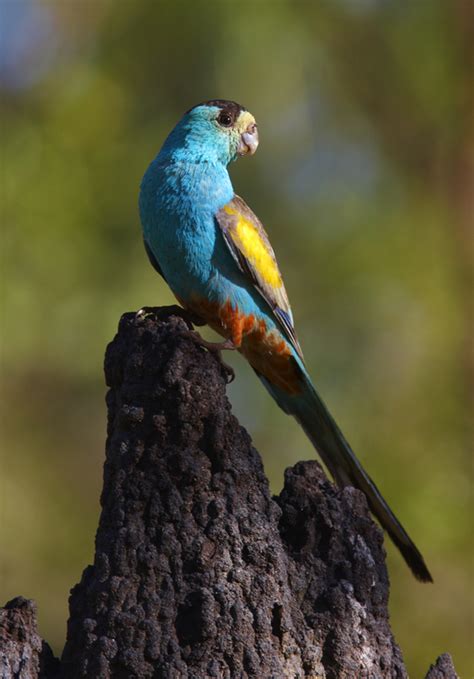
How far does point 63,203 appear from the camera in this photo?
9.33 metres

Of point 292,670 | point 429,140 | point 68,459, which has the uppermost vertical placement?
point 429,140

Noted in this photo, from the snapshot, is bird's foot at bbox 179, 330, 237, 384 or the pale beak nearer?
bird's foot at bbox 179, 330, 237, 384

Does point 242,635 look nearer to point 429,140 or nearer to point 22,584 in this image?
point 22,584

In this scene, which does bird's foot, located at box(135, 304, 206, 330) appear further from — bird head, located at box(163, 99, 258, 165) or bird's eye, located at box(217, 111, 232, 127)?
bird's eye, located at box(217, 111, 232, 127)

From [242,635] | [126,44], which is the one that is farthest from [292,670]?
[126,44]

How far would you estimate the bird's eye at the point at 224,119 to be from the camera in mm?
6211

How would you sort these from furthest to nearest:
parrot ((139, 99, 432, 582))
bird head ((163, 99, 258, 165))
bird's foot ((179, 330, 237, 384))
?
1. bird head ((163, 99, 258, 165))
2. parrot ((139, 99, 432, 582))
3. bird's foot ((179, 330, 237, 384))

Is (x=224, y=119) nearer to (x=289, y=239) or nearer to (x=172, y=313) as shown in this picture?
(x=172, y=313)

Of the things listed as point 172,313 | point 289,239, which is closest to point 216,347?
point 172,313

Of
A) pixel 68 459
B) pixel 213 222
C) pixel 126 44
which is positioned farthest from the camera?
pixel 126 44

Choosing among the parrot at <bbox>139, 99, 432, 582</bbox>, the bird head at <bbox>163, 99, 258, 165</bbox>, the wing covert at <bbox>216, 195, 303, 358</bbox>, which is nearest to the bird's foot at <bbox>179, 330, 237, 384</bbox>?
the parrot at <bbox>139, 99, 432, 582</bbox>

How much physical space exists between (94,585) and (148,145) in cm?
645

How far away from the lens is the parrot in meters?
5.66

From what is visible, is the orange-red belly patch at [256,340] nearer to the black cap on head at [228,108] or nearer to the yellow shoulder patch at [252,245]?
the yellow shoulder patch at [252,245]
